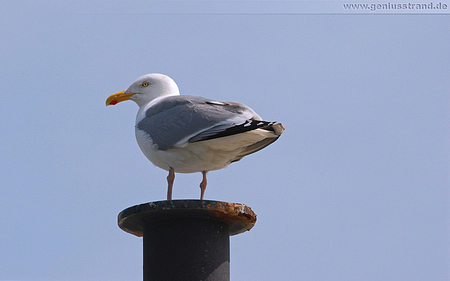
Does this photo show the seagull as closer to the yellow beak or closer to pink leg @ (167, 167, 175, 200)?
pink leg @ (167, 167, 175, 200)

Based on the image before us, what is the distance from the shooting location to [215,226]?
545 centimetres

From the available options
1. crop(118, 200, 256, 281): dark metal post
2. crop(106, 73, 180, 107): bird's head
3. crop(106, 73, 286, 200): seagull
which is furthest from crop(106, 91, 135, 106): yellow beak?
crop(118, 200, 256, 281): dark metal post

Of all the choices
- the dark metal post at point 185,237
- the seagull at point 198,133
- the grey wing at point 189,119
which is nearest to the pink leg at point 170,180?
the seagull at point 198,133

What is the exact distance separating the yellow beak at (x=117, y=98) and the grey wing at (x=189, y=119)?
2.62 feet

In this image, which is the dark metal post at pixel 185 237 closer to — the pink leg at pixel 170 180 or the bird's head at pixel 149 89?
the pink leg at pixel 170 180

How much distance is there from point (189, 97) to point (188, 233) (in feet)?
6.30

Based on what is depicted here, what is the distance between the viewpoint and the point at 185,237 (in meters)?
5.29

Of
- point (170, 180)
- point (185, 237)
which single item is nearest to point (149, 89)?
point (170, 180)

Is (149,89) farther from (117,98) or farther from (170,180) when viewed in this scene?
(170,180)

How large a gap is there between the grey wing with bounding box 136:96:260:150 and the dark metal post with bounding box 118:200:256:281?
101 centimetres

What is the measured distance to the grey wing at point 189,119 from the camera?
6195mm

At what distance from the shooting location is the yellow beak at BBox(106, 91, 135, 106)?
752 centimetres

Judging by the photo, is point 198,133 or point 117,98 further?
point 117,98

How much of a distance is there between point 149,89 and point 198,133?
4.82 ft
